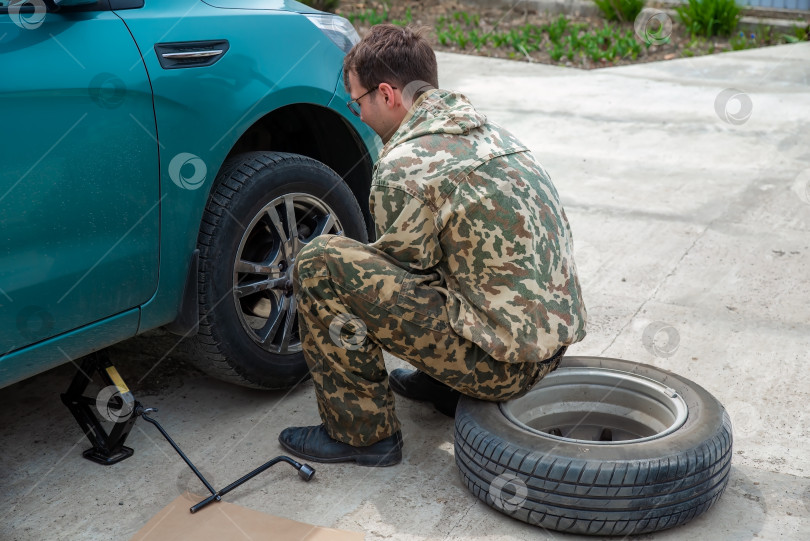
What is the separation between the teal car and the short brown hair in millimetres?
449

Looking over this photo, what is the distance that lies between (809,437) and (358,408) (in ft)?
4.88

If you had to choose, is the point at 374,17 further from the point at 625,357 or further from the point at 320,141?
the point at 625,357

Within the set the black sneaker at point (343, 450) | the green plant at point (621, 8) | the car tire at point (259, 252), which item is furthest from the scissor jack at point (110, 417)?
the green plant at point (621, 8)

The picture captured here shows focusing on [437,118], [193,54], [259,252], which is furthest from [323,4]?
[437,118]

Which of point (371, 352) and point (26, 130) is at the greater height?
point (26, 130)

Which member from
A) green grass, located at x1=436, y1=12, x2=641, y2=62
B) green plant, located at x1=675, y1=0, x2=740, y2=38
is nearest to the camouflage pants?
green grass, located at x1=436, y1=12, x2=641, y2=62

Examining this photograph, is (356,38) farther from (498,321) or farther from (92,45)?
(498,321)

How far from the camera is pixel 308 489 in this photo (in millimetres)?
2875

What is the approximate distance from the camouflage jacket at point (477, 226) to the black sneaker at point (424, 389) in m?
0.61

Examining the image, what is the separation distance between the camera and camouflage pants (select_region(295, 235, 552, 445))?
107 inches

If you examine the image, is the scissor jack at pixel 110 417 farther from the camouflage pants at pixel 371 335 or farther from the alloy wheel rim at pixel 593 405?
the alloy wheel rim at pixel 593 405

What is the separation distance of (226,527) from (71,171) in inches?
43.0

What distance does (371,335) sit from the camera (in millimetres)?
2812

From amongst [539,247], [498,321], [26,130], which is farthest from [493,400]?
[26,130]
